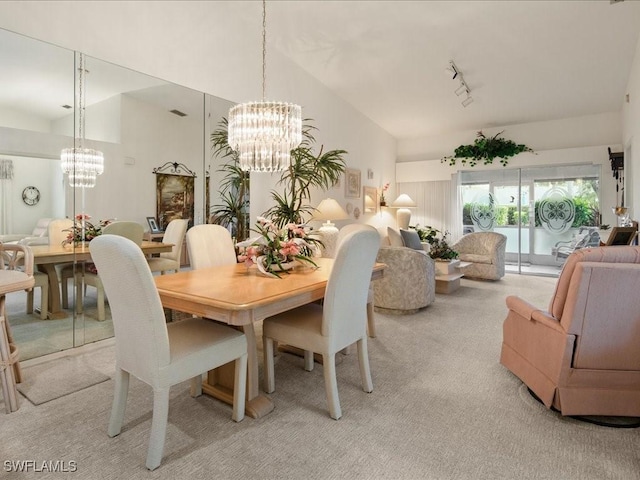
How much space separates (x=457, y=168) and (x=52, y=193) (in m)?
6.61

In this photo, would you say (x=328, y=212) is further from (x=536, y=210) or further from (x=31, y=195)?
(x=536, y=210)

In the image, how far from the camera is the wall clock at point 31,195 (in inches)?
112

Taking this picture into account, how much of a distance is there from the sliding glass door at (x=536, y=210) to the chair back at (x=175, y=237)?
556cm

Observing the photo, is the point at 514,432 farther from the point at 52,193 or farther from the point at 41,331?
the point at 52,193

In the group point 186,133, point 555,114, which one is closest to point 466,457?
point 186,133

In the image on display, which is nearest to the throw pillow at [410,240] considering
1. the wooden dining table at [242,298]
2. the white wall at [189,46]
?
the white wall at [189,46]

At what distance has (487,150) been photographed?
7020 millimetres

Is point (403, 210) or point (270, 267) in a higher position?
point (403, 210)

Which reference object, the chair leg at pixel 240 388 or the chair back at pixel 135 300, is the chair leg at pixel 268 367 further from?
the chair back at pixel 135 300

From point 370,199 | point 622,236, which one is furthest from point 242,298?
point 370,199

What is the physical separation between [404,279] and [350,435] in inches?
91.4

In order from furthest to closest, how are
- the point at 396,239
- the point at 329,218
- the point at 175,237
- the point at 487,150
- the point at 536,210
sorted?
the point at 487,150, the point at 536,210, the point at 396,239, the point at 329,218, the point at 175,237

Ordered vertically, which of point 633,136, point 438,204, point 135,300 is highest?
point 633,136

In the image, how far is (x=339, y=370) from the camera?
268cm
